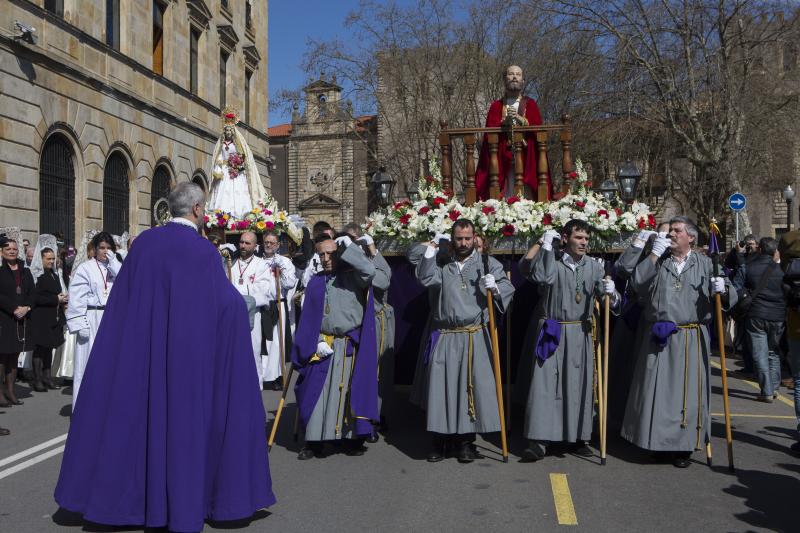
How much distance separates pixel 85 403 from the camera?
490cm

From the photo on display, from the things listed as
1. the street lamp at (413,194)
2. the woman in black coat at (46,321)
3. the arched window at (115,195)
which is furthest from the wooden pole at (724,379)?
the arched window at (115,195)

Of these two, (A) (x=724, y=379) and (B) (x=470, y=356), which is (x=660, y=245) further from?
(B) (x=470, y=356)

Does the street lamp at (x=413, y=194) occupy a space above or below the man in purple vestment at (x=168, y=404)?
above

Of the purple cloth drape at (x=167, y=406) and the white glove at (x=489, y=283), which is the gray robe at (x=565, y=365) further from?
the purple cloth drape at (x=167, y=406)

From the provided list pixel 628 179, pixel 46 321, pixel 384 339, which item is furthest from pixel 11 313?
pixel 628 179

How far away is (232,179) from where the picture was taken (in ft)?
46.3

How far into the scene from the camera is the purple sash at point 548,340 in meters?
6.86

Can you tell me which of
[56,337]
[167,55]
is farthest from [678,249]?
[167,55]

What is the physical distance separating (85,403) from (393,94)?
957 inches

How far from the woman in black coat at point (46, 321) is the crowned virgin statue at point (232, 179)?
327cm

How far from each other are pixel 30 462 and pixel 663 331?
208 inches

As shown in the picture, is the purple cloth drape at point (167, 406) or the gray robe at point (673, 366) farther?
the gray robe at point (673, 366)

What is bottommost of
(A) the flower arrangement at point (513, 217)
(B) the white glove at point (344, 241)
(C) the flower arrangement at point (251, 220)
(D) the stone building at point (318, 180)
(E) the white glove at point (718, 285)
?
(E) the white glove at point (718, 285)

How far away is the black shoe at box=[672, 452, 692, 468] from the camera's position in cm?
659
